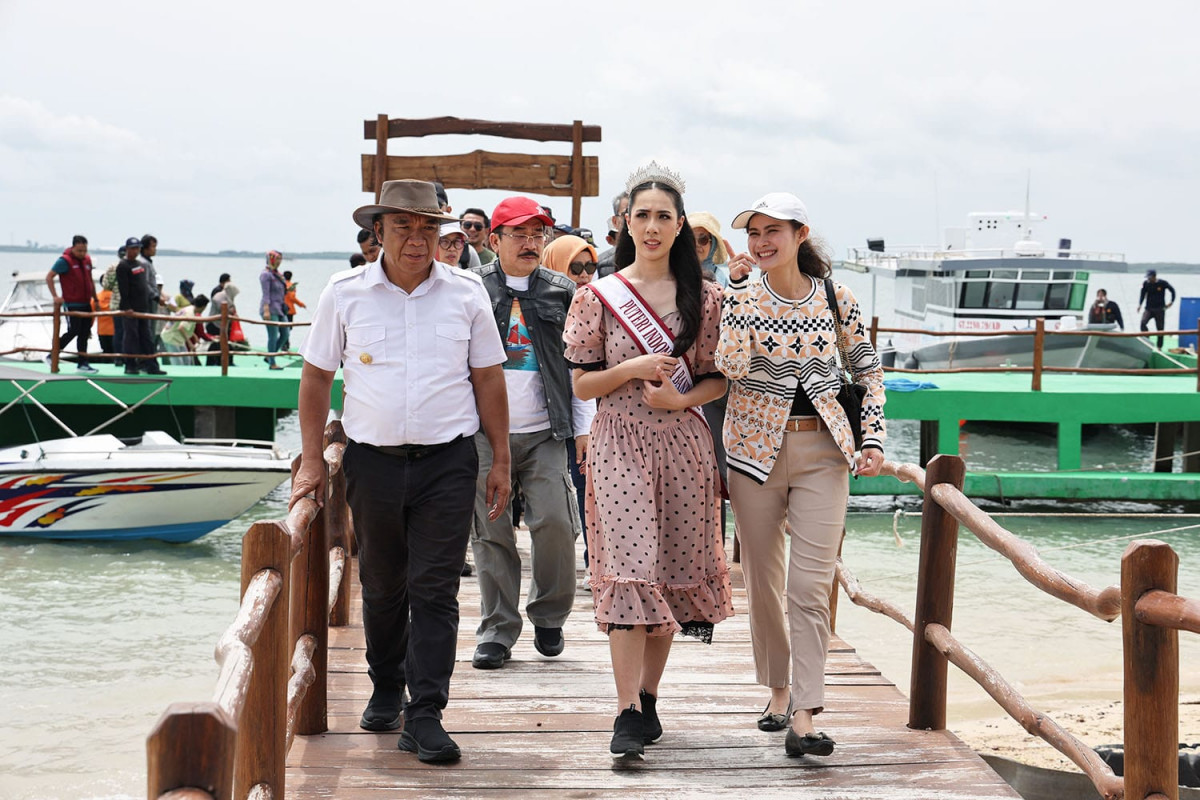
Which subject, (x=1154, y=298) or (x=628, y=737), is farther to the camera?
(x=1154, y=298)

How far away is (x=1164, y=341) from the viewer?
25.9 metres

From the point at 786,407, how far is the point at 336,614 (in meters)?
2.62

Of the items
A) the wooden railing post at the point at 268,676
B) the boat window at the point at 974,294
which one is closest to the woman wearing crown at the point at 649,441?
the wooden railing post at the point at 268,676

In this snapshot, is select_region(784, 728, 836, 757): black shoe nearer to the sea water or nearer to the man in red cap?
the man in red cap

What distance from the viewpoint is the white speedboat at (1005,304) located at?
848 inches

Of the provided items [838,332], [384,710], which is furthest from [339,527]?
[838,332]

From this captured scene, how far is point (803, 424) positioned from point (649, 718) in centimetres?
108

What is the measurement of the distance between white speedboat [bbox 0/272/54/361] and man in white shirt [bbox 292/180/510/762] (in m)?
17.6

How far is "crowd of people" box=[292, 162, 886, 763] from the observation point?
376 cm

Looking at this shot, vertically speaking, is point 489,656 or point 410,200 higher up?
point 410,200

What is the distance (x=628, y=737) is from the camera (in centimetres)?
384

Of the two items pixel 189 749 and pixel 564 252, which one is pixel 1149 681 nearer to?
pixel 189 749

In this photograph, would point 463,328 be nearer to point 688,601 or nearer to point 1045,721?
point 688,601

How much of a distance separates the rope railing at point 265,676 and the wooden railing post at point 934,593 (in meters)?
1.97
